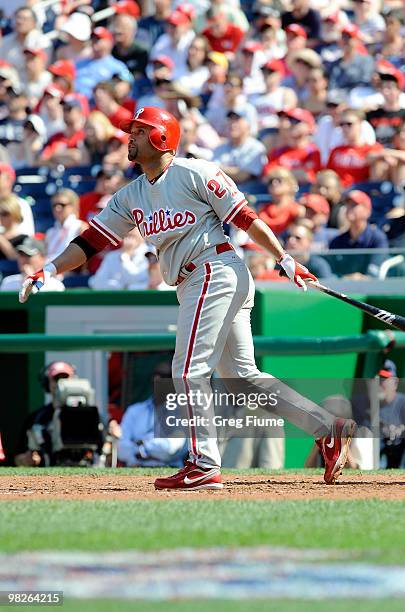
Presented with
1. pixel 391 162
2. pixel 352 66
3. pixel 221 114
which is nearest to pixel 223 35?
pixel 221 114

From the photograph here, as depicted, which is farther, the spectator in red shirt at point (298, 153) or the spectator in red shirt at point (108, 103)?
the spectator in red shirt at point (108, 103)

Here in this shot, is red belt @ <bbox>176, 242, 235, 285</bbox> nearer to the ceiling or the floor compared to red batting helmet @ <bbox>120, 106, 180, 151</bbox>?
nearer to the floor

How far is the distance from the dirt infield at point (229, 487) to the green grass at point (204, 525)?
300 millimetres

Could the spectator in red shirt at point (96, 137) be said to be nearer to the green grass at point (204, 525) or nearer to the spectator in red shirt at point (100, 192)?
the spectator in red shirt at point (100, 192)

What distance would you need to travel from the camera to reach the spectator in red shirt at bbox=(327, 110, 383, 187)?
1270 cm

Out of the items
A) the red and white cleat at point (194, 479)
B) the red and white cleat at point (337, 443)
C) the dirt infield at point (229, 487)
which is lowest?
the dirt infield at point (229, 487)

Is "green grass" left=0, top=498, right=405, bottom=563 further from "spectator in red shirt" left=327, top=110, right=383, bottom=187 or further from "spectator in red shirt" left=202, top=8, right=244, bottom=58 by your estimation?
"spectator in red shirt" left=202, top=8, right=244, bottom=58

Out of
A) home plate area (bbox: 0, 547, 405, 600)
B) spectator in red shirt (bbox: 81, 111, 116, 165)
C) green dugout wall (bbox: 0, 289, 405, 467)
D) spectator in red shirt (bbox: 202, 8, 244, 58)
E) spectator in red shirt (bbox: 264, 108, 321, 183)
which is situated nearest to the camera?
home plate area (bbox: 0, 547, 405, 600)

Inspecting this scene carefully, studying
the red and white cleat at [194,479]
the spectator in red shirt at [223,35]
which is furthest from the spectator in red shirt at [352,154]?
the red and white cleat at [194,479]

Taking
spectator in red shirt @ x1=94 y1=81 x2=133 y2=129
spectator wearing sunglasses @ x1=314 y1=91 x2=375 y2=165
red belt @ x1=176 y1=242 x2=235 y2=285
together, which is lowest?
red belt @ x1=176 y1=242 x2=235 y2=285

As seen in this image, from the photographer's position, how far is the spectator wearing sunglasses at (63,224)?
12.3 m

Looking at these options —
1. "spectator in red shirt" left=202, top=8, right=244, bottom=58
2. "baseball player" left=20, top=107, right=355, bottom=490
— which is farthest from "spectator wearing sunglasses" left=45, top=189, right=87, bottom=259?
"baseball player" left=20, top=107, right=355, bottom=490

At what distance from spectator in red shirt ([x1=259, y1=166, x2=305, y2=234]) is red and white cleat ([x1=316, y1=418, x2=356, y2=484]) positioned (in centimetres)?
513

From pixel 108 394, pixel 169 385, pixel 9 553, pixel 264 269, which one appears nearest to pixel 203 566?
pixel 9 553
